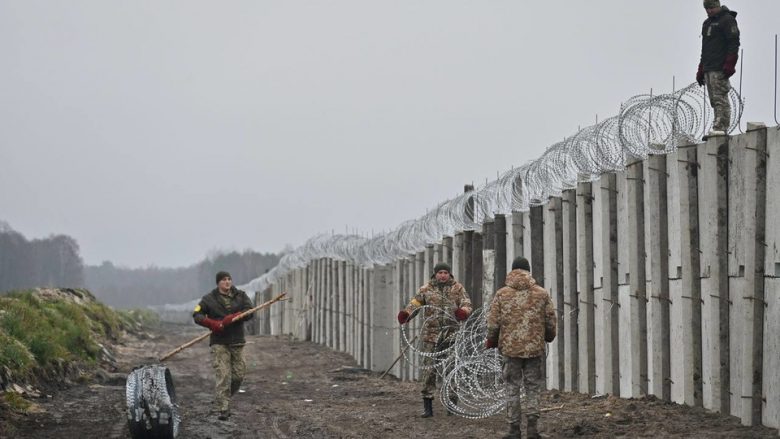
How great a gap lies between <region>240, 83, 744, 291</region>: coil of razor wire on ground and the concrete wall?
0.16 metres

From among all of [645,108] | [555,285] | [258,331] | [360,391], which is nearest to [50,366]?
[360,391]

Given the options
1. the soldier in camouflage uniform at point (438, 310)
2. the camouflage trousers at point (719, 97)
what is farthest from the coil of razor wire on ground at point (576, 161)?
the soldier in camouflage uniform at point (438, 310)

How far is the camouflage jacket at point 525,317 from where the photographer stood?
996 centimetres

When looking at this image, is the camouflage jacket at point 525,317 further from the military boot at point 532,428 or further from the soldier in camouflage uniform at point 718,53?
the soldier in camouflage uniform at point 718,53

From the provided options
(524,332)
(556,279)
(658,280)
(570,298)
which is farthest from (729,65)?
(556,279)

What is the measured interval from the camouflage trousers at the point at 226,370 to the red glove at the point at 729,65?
6239 mm

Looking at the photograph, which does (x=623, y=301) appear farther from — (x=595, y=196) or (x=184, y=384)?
(x=184, y=384)

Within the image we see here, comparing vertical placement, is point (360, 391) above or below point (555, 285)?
below

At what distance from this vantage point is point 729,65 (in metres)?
10.4

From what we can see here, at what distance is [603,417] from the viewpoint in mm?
10734

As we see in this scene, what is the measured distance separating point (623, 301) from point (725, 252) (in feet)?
7.58

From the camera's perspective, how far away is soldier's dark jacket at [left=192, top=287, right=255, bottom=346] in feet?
42.4

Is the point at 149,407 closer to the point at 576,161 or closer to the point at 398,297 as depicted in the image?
the point at 576,161

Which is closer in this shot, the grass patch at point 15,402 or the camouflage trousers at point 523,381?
the camouflage trousers at point 523,381
